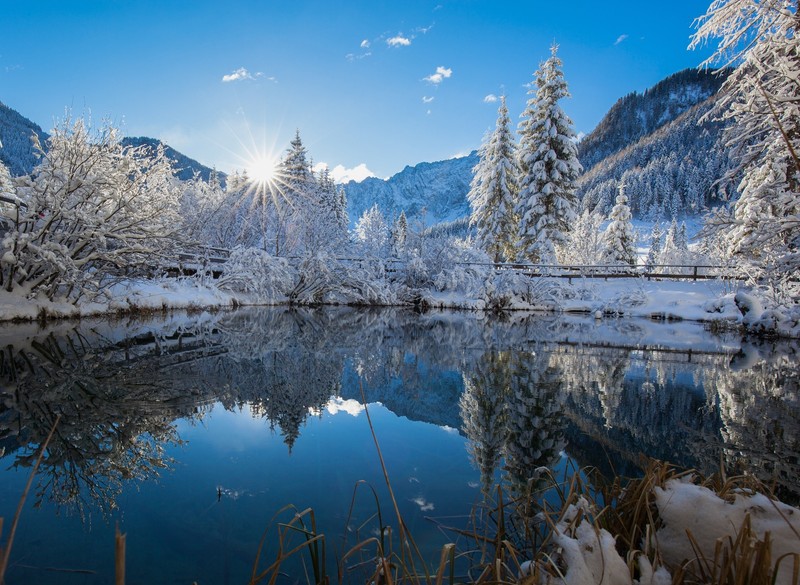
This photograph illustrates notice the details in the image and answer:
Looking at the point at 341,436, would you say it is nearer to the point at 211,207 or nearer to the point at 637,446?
the point at 637,446

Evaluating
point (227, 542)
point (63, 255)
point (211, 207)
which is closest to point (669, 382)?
point (227, 542)

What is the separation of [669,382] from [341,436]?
17.9 ft

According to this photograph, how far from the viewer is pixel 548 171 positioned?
1053 inches

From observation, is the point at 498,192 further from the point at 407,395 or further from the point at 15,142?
the point at 15,142

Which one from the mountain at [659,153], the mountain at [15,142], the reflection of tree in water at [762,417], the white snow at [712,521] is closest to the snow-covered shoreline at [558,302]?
the reflection of tree in water at [762,417]

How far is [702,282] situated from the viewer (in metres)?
22.8

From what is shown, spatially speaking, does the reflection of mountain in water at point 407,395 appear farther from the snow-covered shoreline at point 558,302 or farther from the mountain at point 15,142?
the mountain at point 15,142

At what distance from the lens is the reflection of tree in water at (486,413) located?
131 inches

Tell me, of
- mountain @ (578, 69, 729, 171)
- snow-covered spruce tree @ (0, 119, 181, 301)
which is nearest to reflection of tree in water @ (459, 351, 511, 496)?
snow-covered spruce tree @ (0, 119, 181, 301)

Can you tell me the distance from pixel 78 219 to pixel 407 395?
9576mm

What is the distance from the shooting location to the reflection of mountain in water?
3.30 meters

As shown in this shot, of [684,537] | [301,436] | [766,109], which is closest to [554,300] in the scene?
[766,109]

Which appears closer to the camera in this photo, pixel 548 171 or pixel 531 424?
pixel 531 424

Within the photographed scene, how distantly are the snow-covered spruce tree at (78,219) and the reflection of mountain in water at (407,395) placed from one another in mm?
1778
